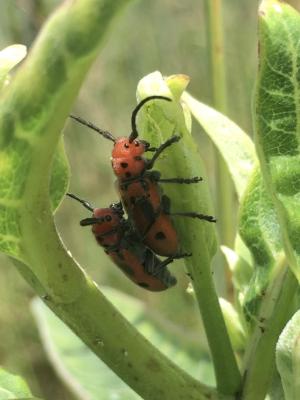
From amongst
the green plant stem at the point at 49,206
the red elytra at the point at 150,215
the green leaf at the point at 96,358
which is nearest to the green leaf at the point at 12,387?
the green plant stem at the point at 49,206

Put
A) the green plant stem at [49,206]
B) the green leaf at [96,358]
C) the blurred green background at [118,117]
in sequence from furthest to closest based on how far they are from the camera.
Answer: the blurred green background at [118,117] < the green leaf at [96,358] < the green plant stem at [49,206]

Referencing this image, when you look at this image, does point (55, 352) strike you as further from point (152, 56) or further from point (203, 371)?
point (152, 56)

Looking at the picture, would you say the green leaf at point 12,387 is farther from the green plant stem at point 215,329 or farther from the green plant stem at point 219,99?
the green plant stem at point 219,99

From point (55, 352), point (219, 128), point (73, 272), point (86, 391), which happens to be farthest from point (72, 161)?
point (73, 272)

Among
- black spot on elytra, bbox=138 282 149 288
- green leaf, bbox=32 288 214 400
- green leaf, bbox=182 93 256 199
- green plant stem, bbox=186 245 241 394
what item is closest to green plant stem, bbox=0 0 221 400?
green plant stem, bbox=186 245 241 394

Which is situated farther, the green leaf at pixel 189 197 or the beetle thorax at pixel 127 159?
the beetle thorax at pixel 127 159

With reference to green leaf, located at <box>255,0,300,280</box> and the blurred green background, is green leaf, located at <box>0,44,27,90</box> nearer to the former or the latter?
green leaf, located at <box>255,0,300,280</box>

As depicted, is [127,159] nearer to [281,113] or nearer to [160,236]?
[160,236]
